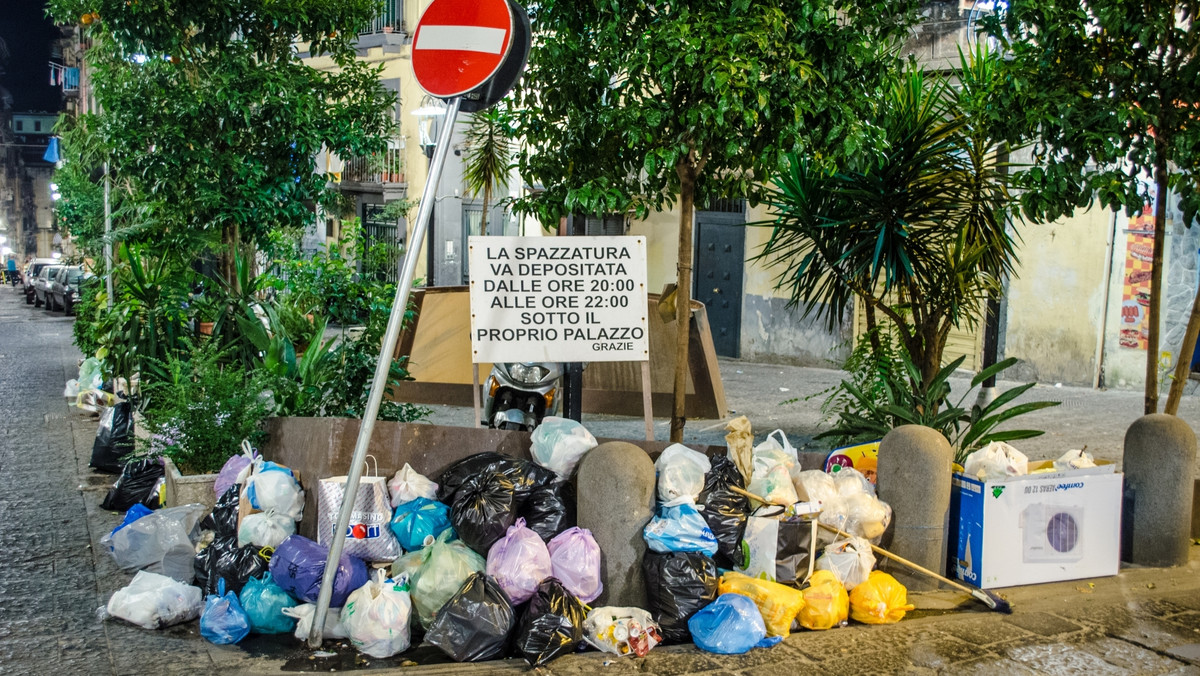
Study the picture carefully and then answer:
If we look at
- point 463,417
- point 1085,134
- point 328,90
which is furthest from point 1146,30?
point 463,417

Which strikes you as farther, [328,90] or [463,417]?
[463,417]

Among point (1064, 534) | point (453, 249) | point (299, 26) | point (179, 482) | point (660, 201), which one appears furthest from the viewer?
point (453, 249)

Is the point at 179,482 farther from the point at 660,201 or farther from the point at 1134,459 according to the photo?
the point at 1134,459

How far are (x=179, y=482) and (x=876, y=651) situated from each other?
409 centimetres

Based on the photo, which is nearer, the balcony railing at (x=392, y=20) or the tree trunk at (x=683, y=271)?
the tree trunk at (x=683, y=271)

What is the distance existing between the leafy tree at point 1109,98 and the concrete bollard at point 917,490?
1.88 metres

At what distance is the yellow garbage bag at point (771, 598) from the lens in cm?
486

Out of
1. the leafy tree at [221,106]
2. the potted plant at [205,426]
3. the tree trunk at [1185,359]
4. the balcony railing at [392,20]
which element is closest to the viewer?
the potted plant at [205,426]

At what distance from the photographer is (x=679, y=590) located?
4840 millimetres

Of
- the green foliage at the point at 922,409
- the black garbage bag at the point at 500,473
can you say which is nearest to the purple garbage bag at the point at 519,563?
the black garbage bag at the point at 500,473

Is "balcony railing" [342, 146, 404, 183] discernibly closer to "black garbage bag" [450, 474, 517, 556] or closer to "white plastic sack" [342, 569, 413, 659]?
"black garbage bag" [450, 474, 517, 556]

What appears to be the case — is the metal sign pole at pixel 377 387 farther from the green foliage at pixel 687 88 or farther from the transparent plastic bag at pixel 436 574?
the green foliage at pixel 687 88

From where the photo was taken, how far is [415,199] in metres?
25.8

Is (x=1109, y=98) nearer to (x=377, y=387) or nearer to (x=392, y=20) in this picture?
(x=377, y=387)
